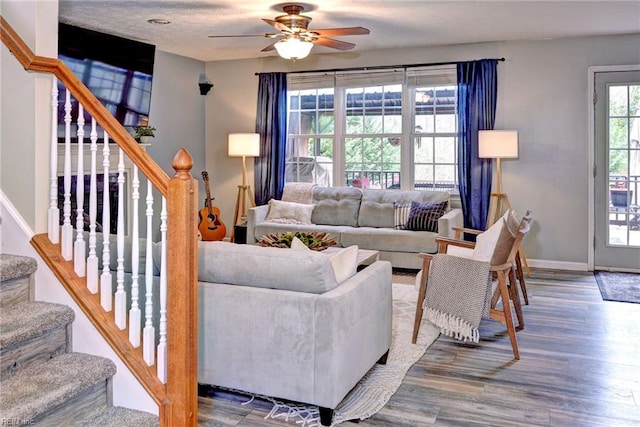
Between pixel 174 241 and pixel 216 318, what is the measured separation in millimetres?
775

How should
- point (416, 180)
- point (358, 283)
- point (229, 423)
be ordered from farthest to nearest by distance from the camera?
point (416, 180), point (358, 283), point (229, 423)

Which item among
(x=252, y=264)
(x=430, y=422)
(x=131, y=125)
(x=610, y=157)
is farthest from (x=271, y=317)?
(x=610, y=157)

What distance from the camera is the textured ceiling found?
4734mm

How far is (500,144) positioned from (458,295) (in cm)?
274

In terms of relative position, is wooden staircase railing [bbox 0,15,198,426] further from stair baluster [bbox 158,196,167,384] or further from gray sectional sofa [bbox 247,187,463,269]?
gray sectional sofa [bbox 247,187,463,269]

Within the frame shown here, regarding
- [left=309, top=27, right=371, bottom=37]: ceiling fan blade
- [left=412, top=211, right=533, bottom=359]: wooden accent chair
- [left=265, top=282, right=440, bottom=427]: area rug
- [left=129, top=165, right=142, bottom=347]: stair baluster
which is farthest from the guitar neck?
[left=129, top=165, right=142, bottom=347]: stair baluster

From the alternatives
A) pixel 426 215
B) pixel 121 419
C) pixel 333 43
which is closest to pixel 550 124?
pixel 426 215

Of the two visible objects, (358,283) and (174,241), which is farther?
(358,283)

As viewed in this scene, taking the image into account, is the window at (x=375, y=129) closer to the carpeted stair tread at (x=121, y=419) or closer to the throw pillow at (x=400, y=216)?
the throw pillow at (x=400, y=216)

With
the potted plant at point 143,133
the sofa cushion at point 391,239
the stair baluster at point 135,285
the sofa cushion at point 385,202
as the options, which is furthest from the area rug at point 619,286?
the potted plant at point 143,133

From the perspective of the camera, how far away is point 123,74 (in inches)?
240

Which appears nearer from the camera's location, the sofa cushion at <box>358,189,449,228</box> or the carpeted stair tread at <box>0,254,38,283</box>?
the carpeted stair tread at <box>0,254,38,283</box>

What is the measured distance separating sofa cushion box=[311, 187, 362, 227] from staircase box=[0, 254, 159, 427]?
446 cm

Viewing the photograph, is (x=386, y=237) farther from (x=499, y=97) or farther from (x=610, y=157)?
(x=610, y=157)
